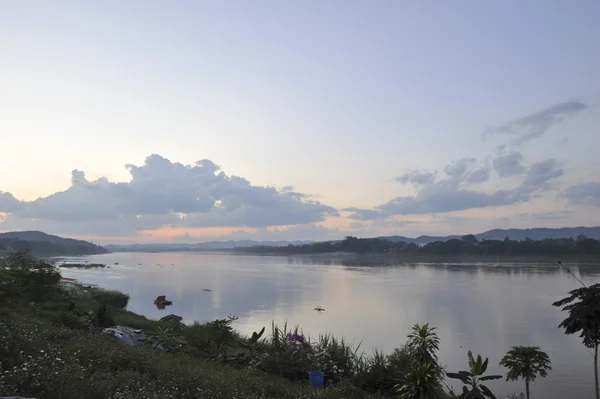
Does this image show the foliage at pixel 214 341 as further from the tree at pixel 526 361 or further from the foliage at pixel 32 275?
the foliage at pixel 32 275

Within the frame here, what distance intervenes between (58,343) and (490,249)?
533ft

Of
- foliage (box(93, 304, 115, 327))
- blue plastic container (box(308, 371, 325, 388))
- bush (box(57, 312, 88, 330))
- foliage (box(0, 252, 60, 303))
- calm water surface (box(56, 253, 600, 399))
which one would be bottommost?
calm water surface (box(56, 253, 600, 399))

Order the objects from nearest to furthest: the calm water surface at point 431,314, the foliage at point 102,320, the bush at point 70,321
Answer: the bush at point 70,321 → the foliage at point 102,320 → the calm water surface at point 431,314

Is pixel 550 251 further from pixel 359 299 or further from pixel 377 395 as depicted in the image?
pixel 377 395

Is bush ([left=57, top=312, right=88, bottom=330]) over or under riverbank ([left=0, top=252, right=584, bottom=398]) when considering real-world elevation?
over

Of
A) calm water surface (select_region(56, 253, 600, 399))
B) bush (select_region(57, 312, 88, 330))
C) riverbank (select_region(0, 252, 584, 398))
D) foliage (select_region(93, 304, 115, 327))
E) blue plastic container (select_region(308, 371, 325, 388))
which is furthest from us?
calm water surface (select_region(56, 253, 600, 399))

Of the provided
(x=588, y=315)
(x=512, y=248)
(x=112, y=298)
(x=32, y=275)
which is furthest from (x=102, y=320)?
(x=512, y=248)

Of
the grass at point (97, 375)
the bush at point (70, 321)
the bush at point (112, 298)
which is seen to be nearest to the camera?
the grass at point (97, 375)

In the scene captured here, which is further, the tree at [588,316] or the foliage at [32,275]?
the foliage at [32,275]

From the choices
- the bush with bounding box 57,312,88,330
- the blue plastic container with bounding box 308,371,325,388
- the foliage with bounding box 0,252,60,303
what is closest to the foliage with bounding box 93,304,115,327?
the bush with bounding box 57,312,88,330

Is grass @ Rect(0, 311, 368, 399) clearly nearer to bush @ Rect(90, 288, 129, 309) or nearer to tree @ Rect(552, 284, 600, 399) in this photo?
tree @ Rect(552, 284, 600, 399)

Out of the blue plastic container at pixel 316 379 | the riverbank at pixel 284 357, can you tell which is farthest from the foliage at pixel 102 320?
the blue plastic container at pixel 316 379

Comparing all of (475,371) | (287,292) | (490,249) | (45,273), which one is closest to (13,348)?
(475,371)

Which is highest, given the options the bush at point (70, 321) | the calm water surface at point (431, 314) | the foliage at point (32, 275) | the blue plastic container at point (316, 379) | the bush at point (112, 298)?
the foliage at point (32, 275)
